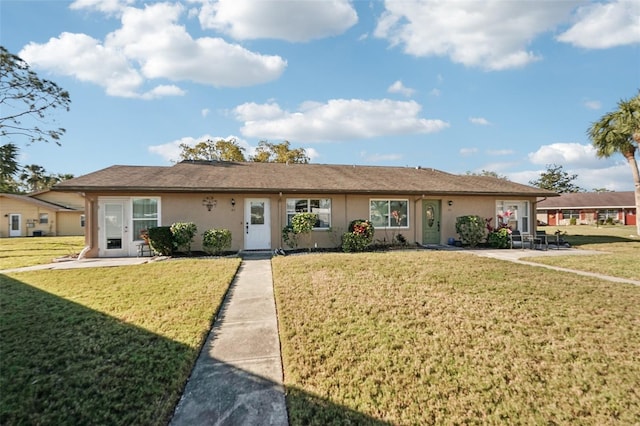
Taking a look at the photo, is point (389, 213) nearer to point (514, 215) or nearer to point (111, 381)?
point (514, 215)

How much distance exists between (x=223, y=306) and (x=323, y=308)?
6.05 feet

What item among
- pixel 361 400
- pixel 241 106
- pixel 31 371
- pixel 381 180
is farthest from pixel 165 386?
pixel 241 106

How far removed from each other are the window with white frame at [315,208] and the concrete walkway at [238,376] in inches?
299

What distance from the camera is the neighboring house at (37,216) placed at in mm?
26578

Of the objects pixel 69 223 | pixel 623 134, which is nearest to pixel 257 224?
pixel 623 134

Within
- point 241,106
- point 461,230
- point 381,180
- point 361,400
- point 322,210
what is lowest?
point 361,400

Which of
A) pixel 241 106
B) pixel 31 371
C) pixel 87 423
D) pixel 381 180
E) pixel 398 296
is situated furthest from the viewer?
pixel 241 106

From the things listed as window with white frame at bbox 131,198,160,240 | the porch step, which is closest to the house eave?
window with white frame at bbox 131,198,160,240

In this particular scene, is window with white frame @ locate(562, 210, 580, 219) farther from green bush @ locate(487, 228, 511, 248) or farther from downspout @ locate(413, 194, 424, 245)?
downspout @ locate(413, 194, 424, 245)

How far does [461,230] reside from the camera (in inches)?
535

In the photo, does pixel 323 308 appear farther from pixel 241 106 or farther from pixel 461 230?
pixel 241 106

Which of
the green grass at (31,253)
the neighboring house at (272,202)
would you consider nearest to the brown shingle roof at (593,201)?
the neighboring house at (272,202)

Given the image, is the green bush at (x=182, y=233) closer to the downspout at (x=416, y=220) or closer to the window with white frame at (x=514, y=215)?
the downspout at (x=416, y=220)

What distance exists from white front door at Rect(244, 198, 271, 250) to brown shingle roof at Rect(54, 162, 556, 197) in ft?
2.57
